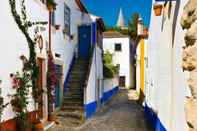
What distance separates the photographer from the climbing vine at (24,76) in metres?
10.2

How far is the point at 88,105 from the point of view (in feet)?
60.8

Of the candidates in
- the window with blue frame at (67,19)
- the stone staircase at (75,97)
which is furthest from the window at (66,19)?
the stone staircase at (75,97)

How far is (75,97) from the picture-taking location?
715 inches

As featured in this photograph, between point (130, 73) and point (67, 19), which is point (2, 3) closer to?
point (67, 19)

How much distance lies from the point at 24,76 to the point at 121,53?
36.6 m

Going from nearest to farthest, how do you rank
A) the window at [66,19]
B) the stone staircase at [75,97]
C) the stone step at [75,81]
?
the stone staircase at [75,97], the window at [66,19], the stone step at [75,81]

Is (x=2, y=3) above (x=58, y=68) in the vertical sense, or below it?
above

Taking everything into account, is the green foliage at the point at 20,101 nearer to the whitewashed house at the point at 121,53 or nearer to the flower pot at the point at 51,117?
the flower pot at the point at 51,117

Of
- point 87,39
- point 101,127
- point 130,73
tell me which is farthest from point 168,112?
point 130,73

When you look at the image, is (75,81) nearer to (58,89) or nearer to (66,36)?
(58,89)

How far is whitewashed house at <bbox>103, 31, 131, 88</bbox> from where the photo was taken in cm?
4691

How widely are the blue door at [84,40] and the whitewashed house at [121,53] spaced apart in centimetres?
2428

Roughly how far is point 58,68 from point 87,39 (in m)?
5.24

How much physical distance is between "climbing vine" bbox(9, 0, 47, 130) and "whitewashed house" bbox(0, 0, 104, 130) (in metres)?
0.15
